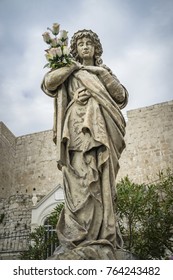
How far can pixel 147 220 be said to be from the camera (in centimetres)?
1198

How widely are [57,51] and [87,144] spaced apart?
1055mm

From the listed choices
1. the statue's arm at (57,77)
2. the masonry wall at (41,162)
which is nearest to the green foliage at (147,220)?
the masonry wall at (41,162)

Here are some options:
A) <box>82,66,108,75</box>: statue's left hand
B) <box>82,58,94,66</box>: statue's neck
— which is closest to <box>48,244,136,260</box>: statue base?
<box>82,66,108,75</box>: statue's left hand

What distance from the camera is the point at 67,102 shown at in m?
4.15

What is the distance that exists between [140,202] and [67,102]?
8.41 m

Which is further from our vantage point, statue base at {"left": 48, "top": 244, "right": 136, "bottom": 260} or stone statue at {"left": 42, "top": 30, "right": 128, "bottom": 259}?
stone statue at {"left": 42, "top": 30, "right": 128, "bottom": 259}

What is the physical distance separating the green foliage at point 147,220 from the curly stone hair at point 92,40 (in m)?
7.64

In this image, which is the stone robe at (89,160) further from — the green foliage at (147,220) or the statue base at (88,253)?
the green foliage at (147,220)

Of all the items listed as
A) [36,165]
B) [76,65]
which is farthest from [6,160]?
[76,65]

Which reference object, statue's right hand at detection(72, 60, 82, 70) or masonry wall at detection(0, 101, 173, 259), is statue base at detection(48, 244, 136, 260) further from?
masonry wall at detection(0, 101, 173, 259)

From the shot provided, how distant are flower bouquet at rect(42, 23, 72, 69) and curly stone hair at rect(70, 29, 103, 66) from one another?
0.25m

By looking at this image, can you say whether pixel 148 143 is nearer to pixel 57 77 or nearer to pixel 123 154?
pixel 123 154

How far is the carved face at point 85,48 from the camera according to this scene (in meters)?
4.38

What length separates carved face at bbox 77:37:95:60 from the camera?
4.38m
